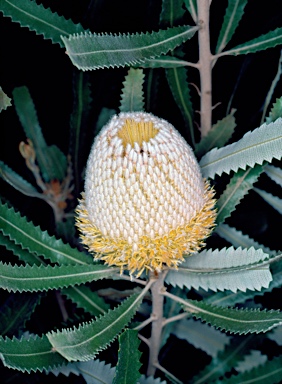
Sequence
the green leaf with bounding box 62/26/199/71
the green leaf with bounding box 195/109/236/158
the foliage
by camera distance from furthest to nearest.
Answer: the green leaf with bounding box 195/109/236/158 → the foliage → the green leaf with bounding box 62/26/199/71

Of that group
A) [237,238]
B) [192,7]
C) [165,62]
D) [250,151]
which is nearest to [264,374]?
[237,238]

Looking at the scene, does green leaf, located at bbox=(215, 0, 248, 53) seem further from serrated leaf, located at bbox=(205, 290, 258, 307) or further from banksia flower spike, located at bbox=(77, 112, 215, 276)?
serrated leaf, located at bbox=(205, 290, 258, 307)

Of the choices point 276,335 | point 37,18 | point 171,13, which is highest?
point 171,13

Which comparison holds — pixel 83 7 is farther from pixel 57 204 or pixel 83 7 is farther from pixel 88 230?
pixel 88 230

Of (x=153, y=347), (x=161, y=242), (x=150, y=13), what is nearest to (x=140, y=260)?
(x=161, y=242)

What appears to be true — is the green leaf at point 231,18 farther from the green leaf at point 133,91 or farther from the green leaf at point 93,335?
the green leaf at point 93,335

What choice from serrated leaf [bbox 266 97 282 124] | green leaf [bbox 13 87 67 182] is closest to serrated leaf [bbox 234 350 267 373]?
serrated leaf [bbox 266 97 282 124]

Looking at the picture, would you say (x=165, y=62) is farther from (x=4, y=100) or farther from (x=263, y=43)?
(x=4, y=100)
